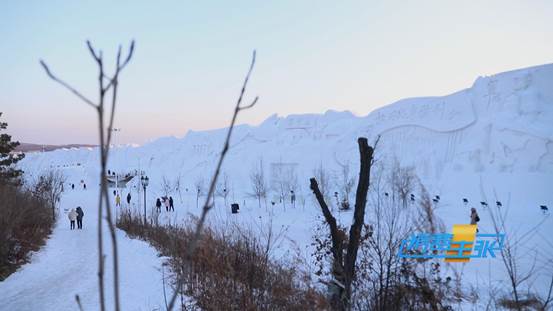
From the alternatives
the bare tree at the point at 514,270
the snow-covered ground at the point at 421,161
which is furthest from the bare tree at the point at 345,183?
the bare tree at the point at 514,270

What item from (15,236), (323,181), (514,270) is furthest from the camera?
(323,181)

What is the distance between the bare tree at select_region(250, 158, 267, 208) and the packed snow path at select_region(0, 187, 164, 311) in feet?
56.6

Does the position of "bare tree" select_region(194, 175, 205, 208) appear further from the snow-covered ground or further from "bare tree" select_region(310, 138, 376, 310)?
"bare tree" select_region(310, 138, 376, 310)

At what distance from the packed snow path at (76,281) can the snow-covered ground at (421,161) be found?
47 millimetres

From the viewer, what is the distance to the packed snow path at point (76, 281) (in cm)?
652

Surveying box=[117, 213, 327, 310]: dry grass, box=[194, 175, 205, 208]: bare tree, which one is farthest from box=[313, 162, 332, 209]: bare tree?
box=[117, 213, 327, 310]: dry grass

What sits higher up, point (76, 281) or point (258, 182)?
point (258, 182)

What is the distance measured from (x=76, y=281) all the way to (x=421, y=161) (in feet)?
79.2

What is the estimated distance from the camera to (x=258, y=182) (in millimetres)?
30703

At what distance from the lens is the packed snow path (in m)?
6.52

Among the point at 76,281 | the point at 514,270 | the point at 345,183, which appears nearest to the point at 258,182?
the point at 345,183

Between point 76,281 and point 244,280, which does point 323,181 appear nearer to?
point 76,281

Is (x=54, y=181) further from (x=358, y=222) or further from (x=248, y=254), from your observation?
(x=358, y=222)

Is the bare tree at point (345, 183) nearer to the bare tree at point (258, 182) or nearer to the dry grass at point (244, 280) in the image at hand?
the bare tree at point (258, 182)
